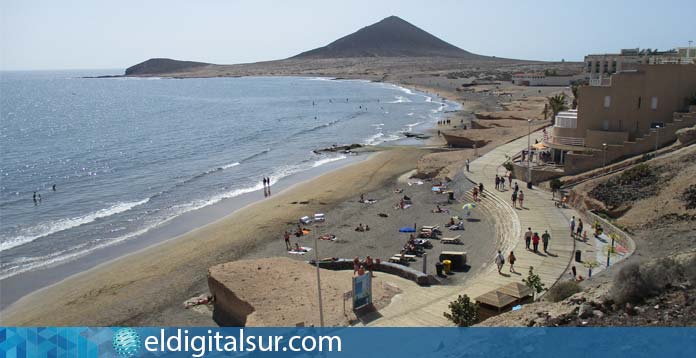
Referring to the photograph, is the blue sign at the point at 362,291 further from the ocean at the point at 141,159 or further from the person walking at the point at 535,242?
the ocean at the point at 141,159

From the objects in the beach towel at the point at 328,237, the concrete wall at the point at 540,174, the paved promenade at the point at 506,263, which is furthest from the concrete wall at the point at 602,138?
the beach towel at the point at 328,237

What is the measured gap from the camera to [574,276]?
17.5m

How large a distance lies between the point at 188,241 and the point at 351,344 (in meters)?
17.9

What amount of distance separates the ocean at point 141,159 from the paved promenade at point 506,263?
1772 cm

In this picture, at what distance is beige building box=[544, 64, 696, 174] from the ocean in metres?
21.4

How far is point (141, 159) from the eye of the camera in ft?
177

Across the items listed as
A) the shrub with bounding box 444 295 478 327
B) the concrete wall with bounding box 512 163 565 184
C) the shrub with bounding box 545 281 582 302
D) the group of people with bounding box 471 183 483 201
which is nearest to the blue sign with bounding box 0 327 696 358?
the shrub with bounding box 444 295 478 327

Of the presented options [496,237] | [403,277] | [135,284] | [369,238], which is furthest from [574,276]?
[135,284]

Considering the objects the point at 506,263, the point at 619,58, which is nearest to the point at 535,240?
the point at 506,263

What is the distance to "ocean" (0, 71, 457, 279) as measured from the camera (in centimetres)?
3216

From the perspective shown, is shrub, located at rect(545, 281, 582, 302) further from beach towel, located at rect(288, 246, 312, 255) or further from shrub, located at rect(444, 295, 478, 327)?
beach towel, located at rect(288, 246, 312, 255)

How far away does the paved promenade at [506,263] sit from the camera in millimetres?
15695

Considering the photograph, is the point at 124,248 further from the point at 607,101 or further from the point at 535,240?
the point at 607,101

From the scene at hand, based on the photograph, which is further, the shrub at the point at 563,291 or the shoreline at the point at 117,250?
the shoreline at the point at 117,250
